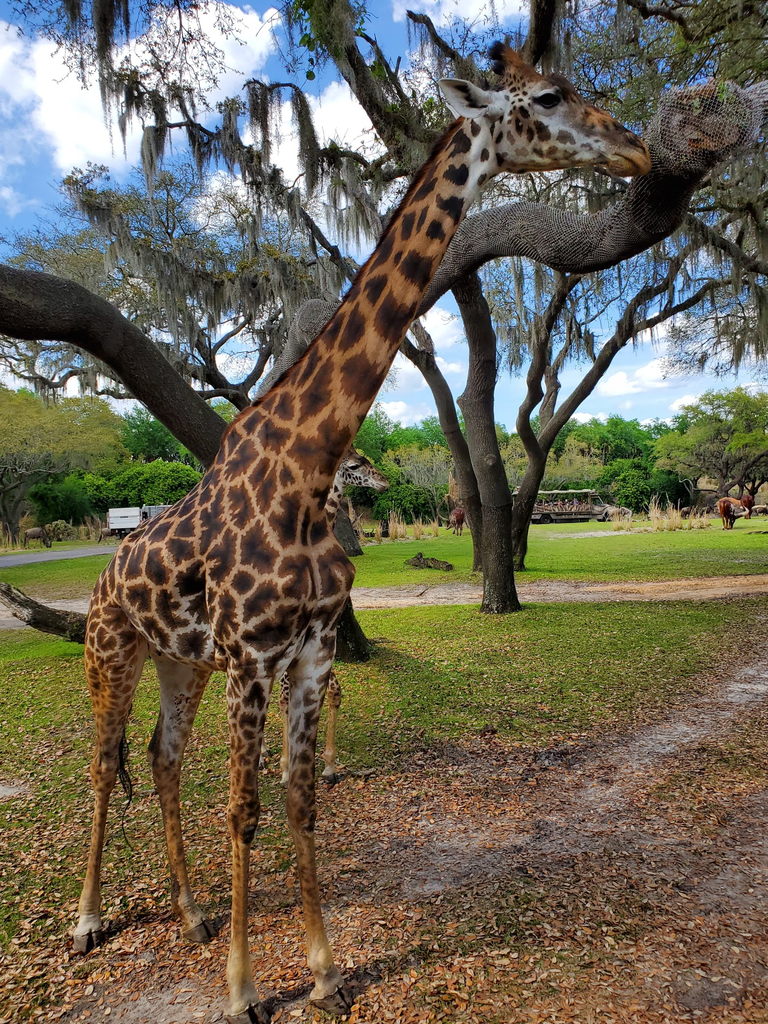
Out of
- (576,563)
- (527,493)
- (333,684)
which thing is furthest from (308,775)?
(576,563)

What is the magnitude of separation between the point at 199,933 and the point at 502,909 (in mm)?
1332

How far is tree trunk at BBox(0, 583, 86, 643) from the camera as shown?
254 inches

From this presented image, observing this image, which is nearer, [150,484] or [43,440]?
[43,440]

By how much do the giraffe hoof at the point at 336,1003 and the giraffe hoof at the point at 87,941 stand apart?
1.05 meters

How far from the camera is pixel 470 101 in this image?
251 cm

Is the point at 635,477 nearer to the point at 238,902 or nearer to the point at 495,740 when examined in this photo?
the point at 495,740

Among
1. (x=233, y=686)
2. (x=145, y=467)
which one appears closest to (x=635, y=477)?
(x=145, y=467)

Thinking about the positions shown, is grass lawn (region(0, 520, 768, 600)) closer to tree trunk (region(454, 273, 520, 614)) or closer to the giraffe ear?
tree trunk (region(454, 273, 520, 614))

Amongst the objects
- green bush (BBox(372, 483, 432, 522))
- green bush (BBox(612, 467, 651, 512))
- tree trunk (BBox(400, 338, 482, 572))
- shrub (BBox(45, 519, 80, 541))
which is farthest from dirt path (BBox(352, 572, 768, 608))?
green bush (BBox(612, 467, 651, 512))

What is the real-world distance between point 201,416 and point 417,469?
30537 millimetres

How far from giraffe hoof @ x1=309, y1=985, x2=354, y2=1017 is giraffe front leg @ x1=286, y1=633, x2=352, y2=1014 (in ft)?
0.15

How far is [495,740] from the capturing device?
476 cm

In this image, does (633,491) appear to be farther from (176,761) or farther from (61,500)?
(176,761)

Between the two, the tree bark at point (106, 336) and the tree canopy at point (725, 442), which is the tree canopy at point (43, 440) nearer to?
the tree bark at point (106, 336)
